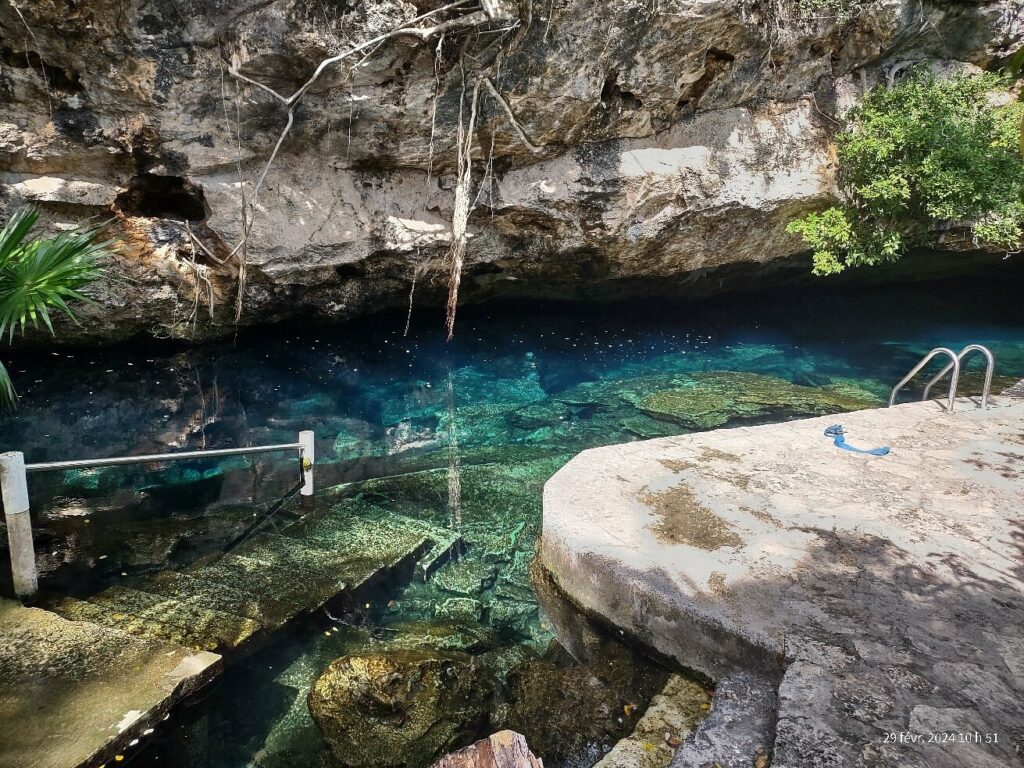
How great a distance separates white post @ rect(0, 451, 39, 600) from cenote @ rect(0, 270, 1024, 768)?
0.38 m

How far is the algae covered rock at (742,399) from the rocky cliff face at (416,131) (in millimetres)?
1859

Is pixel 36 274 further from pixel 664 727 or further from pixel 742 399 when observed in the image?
pixel 742 399

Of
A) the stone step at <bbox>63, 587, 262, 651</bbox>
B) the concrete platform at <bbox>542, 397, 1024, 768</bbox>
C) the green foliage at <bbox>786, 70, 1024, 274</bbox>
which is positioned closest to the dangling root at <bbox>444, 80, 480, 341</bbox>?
the concrete platform at <bbox>542, 397, 1024, 768</bbox>

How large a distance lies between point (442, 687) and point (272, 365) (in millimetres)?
6191

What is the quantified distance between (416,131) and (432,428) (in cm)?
318

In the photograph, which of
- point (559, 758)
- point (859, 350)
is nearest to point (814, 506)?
point (559, 758)

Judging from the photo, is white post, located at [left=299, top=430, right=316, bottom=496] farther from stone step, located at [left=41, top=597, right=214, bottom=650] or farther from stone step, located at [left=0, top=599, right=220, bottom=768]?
stone step, located at [left=0, top=599, right=220, bottom=768]

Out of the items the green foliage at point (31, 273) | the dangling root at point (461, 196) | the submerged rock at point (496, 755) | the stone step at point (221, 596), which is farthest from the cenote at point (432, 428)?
the dangling root at point (461, 196)

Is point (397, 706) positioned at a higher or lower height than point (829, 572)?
lower

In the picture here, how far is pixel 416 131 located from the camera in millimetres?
7297

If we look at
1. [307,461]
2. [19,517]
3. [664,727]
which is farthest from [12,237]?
[664,727]

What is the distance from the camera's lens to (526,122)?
7.32 metres

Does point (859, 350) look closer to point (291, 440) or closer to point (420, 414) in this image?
point (420, 414)

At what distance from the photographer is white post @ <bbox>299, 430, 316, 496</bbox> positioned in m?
5.27
